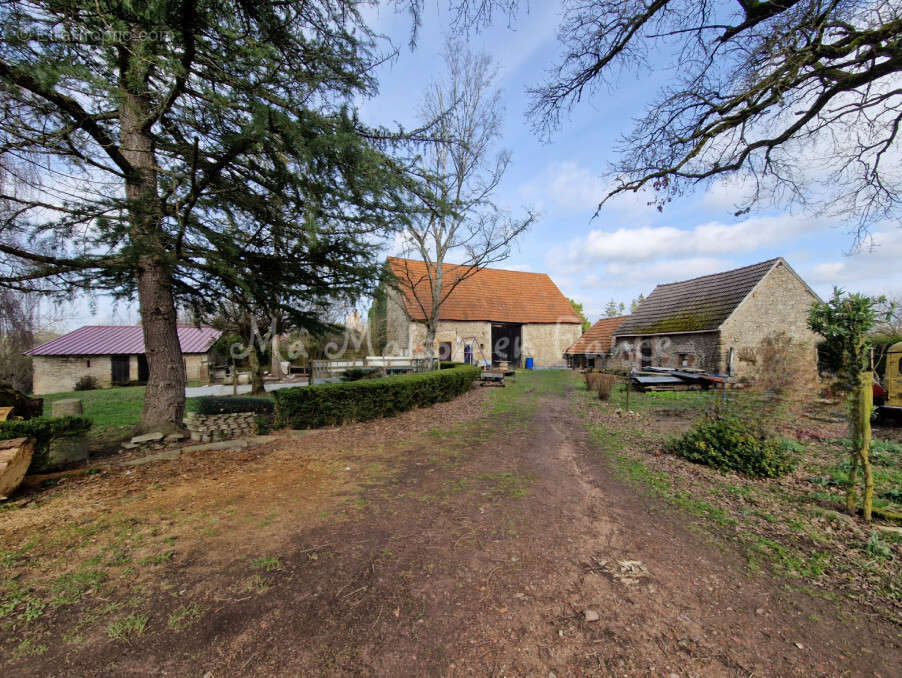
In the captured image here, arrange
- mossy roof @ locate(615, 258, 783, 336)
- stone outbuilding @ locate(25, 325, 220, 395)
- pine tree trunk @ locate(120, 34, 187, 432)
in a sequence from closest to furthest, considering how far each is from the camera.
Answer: pine tree trunk @ locate(120, 34, 187, 432) < mossy roof @ locate(615, 258, 783, 336) < stone outbuilding @ locate(25, 325, 220, 395)

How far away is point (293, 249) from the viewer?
238 inches

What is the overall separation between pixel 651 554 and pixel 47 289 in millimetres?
8499

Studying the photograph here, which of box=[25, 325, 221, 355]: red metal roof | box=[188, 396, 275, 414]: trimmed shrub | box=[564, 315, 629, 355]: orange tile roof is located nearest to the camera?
box=[188, 396, 275, 414]: trimmed shrub

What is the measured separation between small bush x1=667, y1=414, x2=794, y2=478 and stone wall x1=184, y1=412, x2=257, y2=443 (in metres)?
7.63

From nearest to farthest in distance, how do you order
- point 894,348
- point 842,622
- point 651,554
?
point 842,622, point 651,554, point 894,348

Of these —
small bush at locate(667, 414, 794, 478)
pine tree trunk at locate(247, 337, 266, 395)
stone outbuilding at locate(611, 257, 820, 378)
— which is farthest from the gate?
stone outbuilding at locate(611, 257, 820, 378)

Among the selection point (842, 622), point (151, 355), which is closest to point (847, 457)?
point (842, 622)

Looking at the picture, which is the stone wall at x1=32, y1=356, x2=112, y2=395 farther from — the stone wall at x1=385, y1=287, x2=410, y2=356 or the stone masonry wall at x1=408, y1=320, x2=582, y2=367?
the stone masonry wall at x1=408, y1=320, x2=582, y2=367

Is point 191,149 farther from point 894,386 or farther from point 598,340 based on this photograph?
point 598,340

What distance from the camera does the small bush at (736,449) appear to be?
189 inches

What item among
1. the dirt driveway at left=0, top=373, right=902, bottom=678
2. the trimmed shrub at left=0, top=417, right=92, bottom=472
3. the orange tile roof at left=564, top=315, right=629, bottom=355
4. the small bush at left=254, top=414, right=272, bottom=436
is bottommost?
the dirt driveway at left=0, top=373, right=902, bottom=678

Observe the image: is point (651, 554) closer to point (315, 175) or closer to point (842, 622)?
point (842, 622)

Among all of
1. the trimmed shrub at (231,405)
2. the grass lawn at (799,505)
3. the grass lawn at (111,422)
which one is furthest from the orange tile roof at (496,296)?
the grass lawn at (799,505)

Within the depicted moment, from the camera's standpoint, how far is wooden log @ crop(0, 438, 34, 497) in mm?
3910
